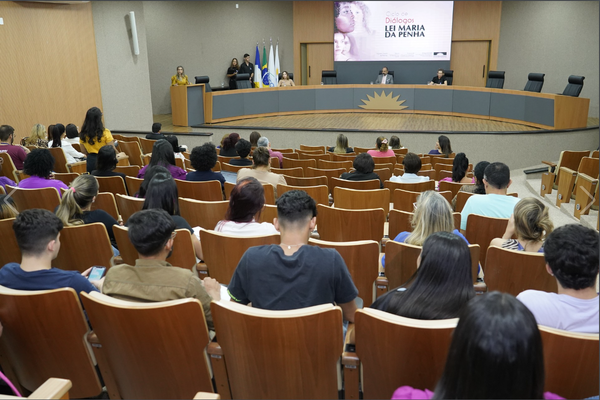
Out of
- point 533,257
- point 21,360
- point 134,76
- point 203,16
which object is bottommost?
point 21,360

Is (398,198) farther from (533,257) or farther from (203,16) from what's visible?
(203,16)

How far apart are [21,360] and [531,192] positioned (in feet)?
30.2

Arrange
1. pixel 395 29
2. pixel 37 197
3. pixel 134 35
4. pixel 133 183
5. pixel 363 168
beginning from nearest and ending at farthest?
pixel 37 197 → pixel 133 183 → pixel 363 168 → pixel 134 35 → pixel 395 29

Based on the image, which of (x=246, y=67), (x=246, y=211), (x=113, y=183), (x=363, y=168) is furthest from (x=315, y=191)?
(x=246, y=67)

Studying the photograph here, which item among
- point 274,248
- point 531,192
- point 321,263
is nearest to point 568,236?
point 321,263

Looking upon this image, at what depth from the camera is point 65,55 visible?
9.65 meters

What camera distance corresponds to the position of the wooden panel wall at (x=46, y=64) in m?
8.68

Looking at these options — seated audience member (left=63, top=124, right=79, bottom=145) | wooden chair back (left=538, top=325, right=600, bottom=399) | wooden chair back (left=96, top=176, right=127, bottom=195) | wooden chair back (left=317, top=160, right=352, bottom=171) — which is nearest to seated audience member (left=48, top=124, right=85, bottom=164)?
seated audience member (left=63, top=124, right=79, bottom=145)

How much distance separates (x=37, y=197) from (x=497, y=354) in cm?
370

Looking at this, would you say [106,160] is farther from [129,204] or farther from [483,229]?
[483,229]

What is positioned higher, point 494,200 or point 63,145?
point 63,145

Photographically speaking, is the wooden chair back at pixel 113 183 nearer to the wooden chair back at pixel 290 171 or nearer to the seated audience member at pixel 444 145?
the wooden chair back at pixel 290 171

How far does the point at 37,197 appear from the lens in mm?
3850

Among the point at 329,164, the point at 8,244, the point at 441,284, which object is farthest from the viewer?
the point at 329,164
